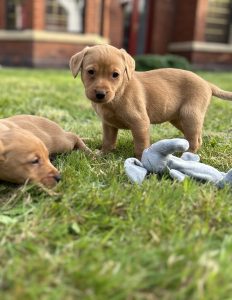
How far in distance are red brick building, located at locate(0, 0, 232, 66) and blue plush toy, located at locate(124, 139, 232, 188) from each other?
42.7 ft

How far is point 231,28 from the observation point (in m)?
17.8

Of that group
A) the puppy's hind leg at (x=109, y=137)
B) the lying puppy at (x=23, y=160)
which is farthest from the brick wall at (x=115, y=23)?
the lying puppy at (x=23, y=160)

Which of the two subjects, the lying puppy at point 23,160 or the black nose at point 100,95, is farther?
the black nose at point 100,95

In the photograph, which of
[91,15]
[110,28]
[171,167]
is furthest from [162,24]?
[171,167]

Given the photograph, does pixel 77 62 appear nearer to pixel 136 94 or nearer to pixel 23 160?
pixel 136 94

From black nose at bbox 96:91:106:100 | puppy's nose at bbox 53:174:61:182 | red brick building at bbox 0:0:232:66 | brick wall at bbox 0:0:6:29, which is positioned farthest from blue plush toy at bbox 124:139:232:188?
brick wall at bbox 0:0:6:29

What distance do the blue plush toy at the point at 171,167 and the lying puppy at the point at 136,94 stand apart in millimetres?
475

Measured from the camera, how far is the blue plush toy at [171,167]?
8.54ft

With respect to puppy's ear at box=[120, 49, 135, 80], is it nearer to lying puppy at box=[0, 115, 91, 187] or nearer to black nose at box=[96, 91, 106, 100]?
black nose at box=[96, 91, 106, 100]

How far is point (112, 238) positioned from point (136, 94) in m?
1.64

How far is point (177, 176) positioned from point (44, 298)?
Result: 4.58 feet

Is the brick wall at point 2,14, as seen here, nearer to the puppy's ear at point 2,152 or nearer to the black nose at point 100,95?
the black nose at point 100,95

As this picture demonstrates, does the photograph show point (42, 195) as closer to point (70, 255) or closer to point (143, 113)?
point (70, 255)

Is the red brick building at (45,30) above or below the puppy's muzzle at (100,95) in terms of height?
below
